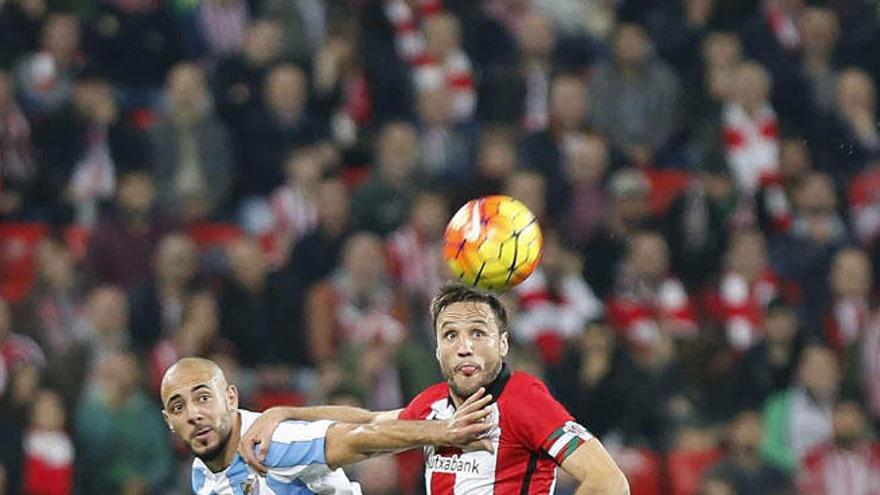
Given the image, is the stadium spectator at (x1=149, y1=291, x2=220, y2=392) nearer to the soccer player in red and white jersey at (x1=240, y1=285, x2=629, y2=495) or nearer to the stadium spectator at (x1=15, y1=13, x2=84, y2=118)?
the stadium spectator at (x1=15, y1=13, x2=84, y2=118)

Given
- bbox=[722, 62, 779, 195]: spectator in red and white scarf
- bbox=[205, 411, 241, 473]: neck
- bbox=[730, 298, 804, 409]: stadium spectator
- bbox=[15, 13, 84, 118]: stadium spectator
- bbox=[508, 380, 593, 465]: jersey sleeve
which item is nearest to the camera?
bbox=[508, 380, 593, 465]: jersey sleeve

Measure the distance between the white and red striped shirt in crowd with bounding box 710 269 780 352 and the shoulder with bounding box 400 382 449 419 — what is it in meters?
6.06

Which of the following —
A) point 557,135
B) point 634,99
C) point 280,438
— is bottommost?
point 280,438

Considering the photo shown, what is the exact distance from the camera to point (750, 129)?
513 inches

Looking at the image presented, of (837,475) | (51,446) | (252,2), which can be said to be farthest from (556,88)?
(51,446)

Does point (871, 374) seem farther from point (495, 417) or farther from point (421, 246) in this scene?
point (495, 417)

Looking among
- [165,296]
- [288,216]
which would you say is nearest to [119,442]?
[165,296]

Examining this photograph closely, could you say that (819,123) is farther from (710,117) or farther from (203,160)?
(203,160)

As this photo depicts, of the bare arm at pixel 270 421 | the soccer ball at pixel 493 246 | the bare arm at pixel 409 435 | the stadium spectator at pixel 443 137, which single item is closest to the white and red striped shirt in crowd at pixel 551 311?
the stadium spectator at pixel 443 137

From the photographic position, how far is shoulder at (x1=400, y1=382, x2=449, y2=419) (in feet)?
19.6

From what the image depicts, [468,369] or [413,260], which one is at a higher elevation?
[413,260]

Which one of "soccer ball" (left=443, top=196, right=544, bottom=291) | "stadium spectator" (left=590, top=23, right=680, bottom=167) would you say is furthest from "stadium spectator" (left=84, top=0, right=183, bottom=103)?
"soccer ball" (left=443, top=196, right=544, bottom=291)

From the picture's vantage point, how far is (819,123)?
13062mm

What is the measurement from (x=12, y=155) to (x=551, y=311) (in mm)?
3802
